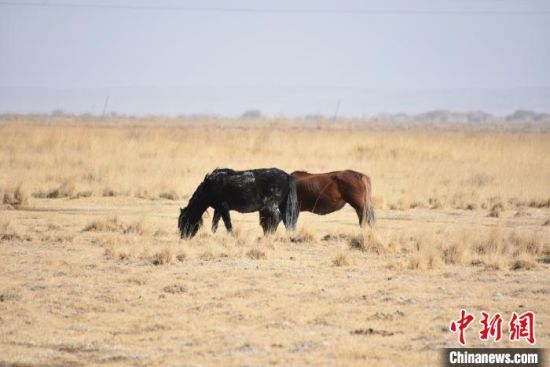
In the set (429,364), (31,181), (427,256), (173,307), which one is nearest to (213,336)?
(173,307)

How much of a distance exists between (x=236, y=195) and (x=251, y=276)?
137 inches

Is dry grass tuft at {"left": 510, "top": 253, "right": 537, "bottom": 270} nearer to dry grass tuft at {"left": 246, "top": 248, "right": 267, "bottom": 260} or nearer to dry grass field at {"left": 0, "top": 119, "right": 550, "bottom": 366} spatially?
dry grass field at {"left": 0, "top": 119, "right": 550, "bottom": 366}

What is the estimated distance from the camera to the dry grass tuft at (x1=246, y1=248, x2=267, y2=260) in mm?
14434

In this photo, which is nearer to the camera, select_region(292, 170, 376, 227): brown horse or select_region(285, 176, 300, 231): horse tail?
select_region(285, 176, 300, 231): horse tail

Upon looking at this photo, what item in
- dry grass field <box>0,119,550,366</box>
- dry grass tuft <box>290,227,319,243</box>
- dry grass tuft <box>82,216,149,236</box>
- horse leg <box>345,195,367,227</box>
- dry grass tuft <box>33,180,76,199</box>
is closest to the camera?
dry grass field <box>0,119,550,366</box>

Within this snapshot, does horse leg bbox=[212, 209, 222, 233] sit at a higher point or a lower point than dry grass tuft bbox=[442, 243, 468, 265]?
higher

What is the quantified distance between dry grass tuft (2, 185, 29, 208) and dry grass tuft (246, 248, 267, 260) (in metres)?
8.44

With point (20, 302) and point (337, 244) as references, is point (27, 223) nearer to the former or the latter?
point (337, 244)

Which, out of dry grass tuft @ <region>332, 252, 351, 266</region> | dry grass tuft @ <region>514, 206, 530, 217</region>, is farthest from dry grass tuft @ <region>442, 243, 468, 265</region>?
dry grass tuft @ <region>514, 206, 530, 217</region>

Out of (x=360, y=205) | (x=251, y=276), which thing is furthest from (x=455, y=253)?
(x=251, y=276)

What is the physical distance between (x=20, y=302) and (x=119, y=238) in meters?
4.71

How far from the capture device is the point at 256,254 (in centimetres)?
1455

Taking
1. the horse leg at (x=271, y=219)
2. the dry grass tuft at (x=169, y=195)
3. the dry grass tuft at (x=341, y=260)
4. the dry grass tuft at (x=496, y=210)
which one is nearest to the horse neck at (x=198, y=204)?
the horse leg at (x=271, y=219)

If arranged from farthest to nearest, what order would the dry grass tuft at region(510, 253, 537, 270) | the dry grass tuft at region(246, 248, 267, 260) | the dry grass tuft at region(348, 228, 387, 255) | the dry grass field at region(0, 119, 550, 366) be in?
the dry grass tuft at region(348, 228, 387, 255) → the dry grass tuft at region(246, 248, 267, 260) → the dry grass tuft at region(510, 253, 537, 270) → the dry grass field at region(0, 119, 550, 366)
